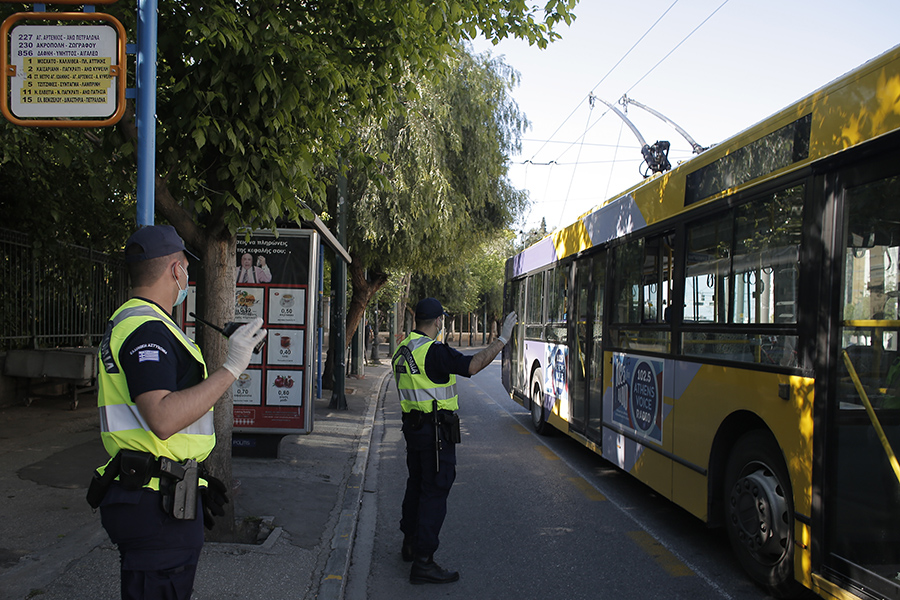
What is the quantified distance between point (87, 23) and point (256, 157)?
4.35ft

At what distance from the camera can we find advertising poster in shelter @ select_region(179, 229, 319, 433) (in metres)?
8.09

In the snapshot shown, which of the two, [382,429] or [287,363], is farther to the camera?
[382,429]

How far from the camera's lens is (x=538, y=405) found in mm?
11078

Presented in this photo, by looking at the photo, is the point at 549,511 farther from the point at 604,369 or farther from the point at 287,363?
the point at 287,363

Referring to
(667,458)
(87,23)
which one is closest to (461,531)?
(667,458)

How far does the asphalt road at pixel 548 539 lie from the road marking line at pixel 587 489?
0.01 metres

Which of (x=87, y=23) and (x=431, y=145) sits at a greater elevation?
(x=431, y=145)

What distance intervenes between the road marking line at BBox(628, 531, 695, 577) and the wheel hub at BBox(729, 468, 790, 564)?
1.74 ft

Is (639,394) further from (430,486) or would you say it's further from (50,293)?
(50,293)

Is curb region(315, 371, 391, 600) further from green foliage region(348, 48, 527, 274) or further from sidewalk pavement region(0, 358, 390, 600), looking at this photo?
green foliage region(348, 48, 527, 274)

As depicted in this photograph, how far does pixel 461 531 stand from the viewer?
603cm

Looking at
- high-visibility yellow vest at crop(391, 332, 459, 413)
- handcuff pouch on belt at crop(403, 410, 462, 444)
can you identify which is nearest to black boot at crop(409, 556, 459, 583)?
handcuff pouch on belt at crop(403, 410, 462, 444)

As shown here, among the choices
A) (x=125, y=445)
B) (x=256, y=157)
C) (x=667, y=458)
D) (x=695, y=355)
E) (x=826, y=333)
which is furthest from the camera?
(x=667, y=458)

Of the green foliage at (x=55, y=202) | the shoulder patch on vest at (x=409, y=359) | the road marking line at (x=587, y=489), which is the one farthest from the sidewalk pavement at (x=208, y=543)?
the green foliage at (x=55, y=202)
